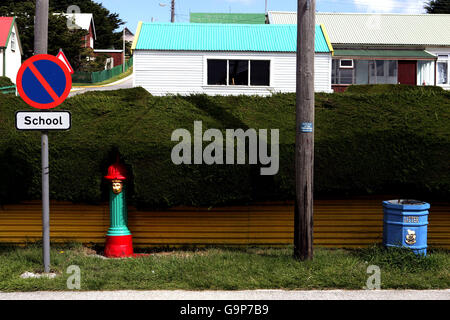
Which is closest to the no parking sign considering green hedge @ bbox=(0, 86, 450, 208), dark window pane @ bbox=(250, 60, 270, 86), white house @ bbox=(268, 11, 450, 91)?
green hedge @ bbox=(0, 86, 450, 208)

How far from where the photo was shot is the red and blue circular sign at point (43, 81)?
6.33 m

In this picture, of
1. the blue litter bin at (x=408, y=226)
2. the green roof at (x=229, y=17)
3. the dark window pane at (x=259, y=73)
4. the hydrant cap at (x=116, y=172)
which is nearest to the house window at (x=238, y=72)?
the dark window pane at (x=259, y=73)

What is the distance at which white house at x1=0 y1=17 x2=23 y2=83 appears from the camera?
38.0 meters

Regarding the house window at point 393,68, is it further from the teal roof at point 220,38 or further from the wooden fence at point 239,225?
the wooden fence at point 239,225

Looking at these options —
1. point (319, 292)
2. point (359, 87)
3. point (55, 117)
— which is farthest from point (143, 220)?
point (359, 87)

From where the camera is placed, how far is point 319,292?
5.80 metres

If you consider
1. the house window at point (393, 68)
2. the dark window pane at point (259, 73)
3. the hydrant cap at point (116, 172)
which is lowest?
the hydrant cap at point (116, 172)

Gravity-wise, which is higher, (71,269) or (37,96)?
(37,96)

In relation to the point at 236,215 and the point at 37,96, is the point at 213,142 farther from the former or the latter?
the point at 37,96

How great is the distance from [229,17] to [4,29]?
61.6 feet

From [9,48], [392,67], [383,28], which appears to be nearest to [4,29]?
[9,48]

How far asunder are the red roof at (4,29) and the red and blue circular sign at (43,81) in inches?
1384

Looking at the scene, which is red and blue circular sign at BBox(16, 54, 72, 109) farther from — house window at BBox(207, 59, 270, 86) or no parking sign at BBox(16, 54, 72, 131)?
house window at BBox(207, 59, 270, 86)

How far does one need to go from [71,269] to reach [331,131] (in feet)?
14.4
